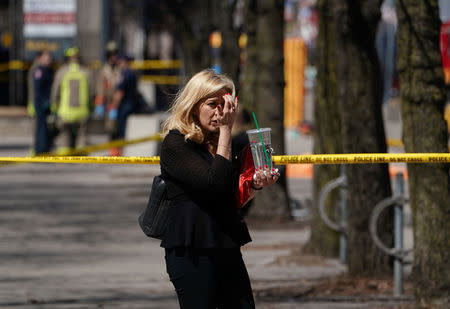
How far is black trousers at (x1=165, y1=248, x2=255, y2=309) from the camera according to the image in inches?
189

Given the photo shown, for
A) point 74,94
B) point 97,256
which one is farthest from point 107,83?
point 97,256

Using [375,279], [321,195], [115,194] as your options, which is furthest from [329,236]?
[115,194]

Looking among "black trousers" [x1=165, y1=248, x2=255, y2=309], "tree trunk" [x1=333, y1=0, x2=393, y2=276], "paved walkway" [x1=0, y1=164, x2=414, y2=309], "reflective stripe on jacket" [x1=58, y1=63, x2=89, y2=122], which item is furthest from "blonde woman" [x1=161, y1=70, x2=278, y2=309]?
"reflective stripe on jacket" [x1=58, y1=63, x2=89, y2=122]

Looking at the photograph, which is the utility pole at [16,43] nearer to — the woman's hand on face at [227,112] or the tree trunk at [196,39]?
the tree trunk at [196,39]

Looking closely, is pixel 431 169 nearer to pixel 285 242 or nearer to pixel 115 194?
pixel 285 242

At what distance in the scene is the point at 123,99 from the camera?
18984 mm

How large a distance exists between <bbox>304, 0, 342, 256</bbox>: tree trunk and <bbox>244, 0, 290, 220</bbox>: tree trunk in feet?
6.55

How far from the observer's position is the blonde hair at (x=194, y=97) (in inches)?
188

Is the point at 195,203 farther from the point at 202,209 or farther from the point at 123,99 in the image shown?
the point at 123,99

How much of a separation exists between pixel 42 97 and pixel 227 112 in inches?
539

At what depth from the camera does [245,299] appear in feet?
15.9

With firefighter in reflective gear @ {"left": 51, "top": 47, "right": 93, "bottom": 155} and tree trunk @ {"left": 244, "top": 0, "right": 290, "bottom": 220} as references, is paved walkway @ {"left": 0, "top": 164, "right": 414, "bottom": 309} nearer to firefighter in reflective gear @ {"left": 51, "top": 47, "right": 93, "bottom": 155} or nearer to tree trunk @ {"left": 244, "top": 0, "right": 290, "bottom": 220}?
tree trunk @ {"left": 244, "top": 0, "right": 290, "bottom": 220}

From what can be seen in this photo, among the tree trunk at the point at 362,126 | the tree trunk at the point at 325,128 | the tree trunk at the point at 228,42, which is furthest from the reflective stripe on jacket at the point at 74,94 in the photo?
the tree trunk at the point at 362,126

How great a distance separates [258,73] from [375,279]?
14.8ft
